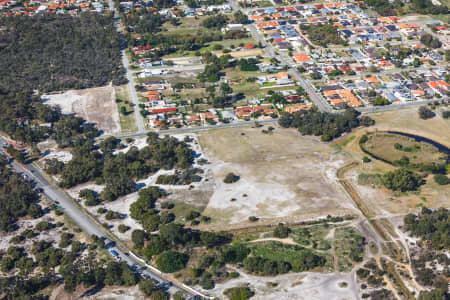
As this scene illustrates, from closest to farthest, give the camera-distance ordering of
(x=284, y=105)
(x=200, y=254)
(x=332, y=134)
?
(x=200, y=254), (x=332, y=134), (x=284, y=105)

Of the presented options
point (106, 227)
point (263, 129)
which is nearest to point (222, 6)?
point (263, 129)

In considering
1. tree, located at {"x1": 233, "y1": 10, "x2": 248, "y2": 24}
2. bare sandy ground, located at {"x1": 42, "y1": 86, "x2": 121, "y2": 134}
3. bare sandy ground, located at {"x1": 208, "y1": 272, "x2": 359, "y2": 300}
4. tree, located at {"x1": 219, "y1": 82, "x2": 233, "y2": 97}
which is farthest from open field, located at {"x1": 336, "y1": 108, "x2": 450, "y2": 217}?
tree, located at {"x1": 233, "y1": 10, "x2": 248, "y2": 24}

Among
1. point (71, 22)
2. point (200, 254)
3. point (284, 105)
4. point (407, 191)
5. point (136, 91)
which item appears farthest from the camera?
point (71, 22)

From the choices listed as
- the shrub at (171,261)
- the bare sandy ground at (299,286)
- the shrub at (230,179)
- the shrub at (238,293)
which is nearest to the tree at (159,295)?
the shrub at (171,261)

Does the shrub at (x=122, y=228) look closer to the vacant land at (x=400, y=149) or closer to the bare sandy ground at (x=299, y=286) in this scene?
the bare sandy ground at (x=299, y=286)

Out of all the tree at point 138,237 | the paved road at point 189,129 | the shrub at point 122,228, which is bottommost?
the shrub at point 122,228

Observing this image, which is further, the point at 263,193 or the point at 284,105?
the point at 284,105

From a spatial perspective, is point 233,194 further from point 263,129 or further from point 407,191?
point 407,191
